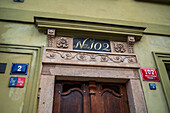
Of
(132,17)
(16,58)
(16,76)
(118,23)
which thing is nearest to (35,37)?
(16,58)

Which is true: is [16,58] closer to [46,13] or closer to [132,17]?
[46,13]

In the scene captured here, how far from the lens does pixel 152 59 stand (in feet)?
12.5

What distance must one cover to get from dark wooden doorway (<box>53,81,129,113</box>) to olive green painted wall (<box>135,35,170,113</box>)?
1.62 ft

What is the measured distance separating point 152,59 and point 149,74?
0.47 m

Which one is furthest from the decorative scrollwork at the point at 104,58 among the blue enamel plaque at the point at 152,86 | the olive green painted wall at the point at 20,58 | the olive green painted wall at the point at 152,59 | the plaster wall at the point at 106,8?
the olive green painted wall at the point at 20,58

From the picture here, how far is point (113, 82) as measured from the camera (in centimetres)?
362

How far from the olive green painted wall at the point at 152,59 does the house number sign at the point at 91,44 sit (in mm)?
793

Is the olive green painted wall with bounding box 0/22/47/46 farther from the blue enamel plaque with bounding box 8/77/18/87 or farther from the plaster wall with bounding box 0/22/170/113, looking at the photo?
the blue enamel plaque with bounding box 8/77/18/87

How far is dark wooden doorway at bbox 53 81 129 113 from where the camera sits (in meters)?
3.18

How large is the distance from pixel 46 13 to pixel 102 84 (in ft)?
7.53

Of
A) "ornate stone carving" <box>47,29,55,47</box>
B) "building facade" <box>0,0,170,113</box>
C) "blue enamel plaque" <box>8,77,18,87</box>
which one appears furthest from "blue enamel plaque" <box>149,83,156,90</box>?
"blue enamel plaque" <box>8,77,18,87</box>

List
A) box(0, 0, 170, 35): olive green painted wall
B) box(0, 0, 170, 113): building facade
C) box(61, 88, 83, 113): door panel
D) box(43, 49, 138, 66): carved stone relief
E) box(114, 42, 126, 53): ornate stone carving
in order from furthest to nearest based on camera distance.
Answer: box(0, 0, 170, 35): olive green painted wall < box(114, 42, 126, 53): ornate stone carving < box(43, 49, 138, 66): carved stone relief < box(61, 88, 83, 113): door panel < box(0, 0, 170, 113): building facade

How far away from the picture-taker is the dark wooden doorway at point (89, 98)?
10.4 ft

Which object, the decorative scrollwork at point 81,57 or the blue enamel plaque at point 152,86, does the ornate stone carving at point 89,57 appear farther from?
the blue enamel plaque at point 152,86
